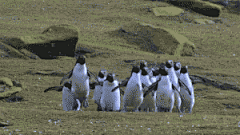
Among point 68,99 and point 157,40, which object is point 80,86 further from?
point 157,40

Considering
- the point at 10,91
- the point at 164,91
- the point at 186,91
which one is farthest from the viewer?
the point at 10,91

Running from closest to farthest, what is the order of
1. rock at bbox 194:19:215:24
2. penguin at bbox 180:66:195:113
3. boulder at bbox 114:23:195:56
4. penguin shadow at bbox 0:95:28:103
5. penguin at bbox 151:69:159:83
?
penguin at bbox 180:66:195:113 → penguin at bbox 151:69:159:83 → penguin shadow at bbox 0:95:28:103 → boulder at bbox 114:23:195:56 → rock at bbox 194:19:215:24

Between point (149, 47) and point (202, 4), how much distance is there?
8.28 meters

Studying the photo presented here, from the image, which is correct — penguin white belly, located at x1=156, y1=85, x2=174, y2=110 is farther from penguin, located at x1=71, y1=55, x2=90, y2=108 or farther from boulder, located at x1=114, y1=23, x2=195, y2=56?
boulder, located at x1=114, y1=23, x2=195, y2=56

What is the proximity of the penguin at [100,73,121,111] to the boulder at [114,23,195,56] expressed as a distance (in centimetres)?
643

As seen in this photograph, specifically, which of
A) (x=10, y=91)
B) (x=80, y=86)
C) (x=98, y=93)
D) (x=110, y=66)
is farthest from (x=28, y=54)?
(x=80, y=86)

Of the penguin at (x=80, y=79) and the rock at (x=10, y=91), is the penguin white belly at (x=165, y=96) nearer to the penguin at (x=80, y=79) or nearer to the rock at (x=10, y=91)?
the penguin at (x=80, y=79)

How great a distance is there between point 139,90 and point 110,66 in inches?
166

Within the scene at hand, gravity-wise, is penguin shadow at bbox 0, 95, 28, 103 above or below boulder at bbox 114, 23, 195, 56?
below

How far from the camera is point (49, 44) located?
1115 centimetres

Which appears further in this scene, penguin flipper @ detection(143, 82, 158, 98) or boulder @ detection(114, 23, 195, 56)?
boulder @ detection(114, 23, 195, 56)

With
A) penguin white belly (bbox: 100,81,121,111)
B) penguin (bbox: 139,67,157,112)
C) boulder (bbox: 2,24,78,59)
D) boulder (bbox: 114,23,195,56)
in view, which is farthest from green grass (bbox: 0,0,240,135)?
penguin (bbox: 139,67,157,112)

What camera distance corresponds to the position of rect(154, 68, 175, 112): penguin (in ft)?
19.5

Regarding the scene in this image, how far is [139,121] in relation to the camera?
185 inches
